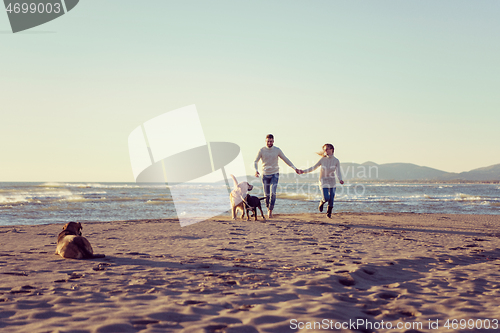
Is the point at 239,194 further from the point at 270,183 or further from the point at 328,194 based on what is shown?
the point at 328,194

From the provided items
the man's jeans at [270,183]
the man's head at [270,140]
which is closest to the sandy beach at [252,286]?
the man's jeans at [270,183]

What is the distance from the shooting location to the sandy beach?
2.50 m

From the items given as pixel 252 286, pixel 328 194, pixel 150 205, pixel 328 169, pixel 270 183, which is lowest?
pixel 150 205

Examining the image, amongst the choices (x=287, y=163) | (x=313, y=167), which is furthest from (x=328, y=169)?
(x=287, y=163)

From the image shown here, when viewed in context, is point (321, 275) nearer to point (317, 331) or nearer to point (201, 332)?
point (317, 331)

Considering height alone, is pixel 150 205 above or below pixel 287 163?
below

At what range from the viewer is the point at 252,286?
134 inches

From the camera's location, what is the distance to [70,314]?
2.58 m

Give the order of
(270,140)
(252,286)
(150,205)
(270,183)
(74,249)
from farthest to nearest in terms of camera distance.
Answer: (150,205) → (270,183) → (270,140) → (74,249) → (252,286)

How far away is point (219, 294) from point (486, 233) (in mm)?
7732

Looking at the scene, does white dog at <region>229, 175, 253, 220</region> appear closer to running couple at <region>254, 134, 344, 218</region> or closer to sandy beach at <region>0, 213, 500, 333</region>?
running couple at <region>254, 134, 344, 218</region>

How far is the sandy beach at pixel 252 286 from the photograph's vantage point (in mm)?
2496

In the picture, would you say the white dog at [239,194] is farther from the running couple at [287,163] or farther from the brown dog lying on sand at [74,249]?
the brown dog lying on sand at [74,249]

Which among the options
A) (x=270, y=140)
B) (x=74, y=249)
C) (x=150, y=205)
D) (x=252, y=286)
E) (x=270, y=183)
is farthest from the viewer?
(x=150, y=205)
